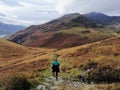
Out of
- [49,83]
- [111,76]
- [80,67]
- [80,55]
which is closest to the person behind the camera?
[49,83]

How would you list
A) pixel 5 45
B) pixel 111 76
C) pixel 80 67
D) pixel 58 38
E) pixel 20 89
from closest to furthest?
pixel 20 89, pixel 111 76, pixel 80 67, pixel 5 45, pixel 58 38

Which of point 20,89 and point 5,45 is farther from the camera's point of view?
point 5,45

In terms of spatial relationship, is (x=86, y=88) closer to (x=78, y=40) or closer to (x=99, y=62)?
(x=99, y=62)

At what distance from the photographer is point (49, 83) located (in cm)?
3094

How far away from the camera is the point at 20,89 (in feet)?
86.9

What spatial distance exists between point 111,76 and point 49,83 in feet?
26.0

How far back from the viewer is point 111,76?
3531cm

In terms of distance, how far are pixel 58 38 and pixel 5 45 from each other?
59735mm

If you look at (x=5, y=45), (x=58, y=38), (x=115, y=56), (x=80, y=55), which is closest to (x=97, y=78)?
(x=115, y=56)

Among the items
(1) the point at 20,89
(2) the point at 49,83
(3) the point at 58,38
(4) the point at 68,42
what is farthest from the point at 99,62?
(3) the point at 58,38

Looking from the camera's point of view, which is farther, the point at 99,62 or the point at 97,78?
the point at 99,62

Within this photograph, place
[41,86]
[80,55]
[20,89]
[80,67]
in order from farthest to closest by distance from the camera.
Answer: [80,55] → [80,67] → [41,86] → [20,89]

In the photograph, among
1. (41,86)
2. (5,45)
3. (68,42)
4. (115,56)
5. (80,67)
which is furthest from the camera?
(68,42)

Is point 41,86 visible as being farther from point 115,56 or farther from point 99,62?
point 115,56
